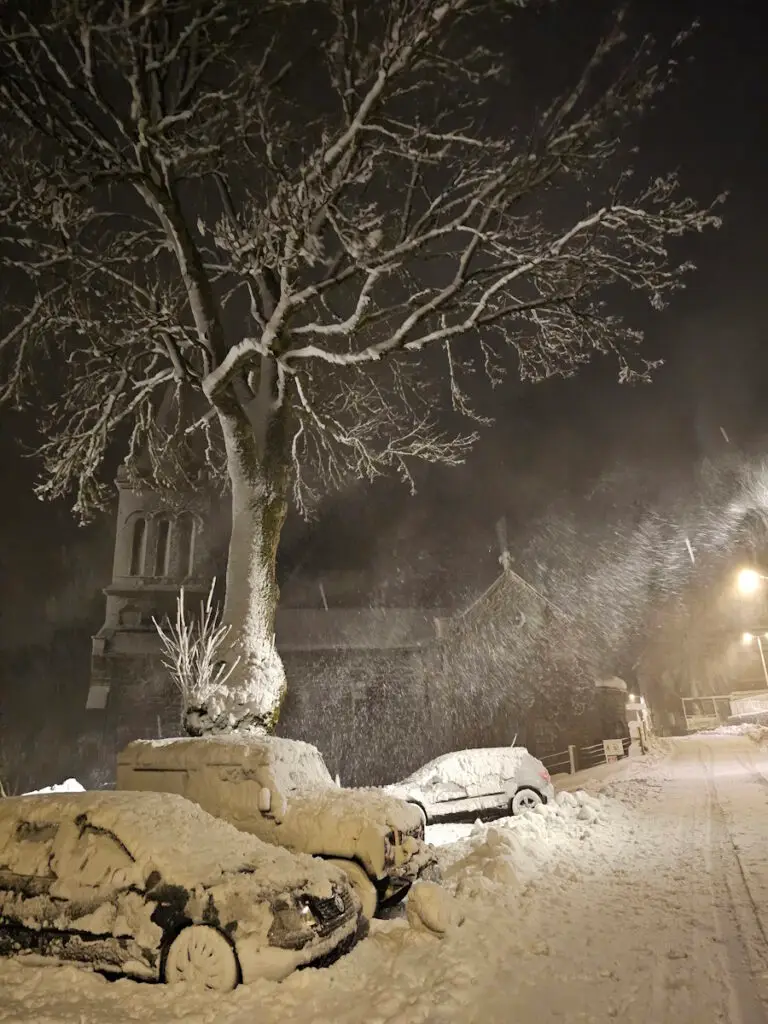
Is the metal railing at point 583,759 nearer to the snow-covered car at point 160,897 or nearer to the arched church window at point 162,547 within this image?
the snow-covered car at point 160,897

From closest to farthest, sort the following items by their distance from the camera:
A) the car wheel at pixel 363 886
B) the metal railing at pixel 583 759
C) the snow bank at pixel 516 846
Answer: the car wheel at pixel 363 886 < the snow bank at pixel 516 846 < the metal railing at pixel 583 759

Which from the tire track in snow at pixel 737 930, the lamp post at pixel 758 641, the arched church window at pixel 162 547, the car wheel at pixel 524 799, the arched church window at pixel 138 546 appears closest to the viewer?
the tire track in snow at pixel 737 930

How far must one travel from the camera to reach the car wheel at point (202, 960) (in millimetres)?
4434

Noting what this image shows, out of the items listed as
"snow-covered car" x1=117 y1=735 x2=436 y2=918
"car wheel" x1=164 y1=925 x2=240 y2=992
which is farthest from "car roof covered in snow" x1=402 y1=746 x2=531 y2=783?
"car wheel" x1=164 y1=925 x2=240 y2=992

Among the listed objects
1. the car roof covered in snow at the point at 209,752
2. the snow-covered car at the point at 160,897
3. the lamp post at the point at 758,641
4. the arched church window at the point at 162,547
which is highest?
the arched church window at the point at 162,547

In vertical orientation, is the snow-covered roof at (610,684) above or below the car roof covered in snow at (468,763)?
above

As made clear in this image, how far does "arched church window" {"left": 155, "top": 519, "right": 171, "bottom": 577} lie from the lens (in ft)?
124

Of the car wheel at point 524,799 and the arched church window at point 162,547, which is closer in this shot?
the car wheel at point 524,799

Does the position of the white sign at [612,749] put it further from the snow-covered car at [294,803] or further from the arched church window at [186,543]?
the arched church window at [186,543]

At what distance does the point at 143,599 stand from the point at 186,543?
14.6 ft

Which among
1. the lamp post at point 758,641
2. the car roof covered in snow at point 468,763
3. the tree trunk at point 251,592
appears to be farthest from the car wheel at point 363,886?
the lamp post at point 758,641

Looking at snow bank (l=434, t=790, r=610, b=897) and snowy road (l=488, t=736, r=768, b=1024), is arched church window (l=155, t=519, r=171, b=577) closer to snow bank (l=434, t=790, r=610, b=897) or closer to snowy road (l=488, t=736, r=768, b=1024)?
snow bank (l=434, t=790, r=610, b=897)

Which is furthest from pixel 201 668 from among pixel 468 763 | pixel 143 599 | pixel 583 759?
pixel 143 599

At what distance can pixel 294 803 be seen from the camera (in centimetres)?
688
